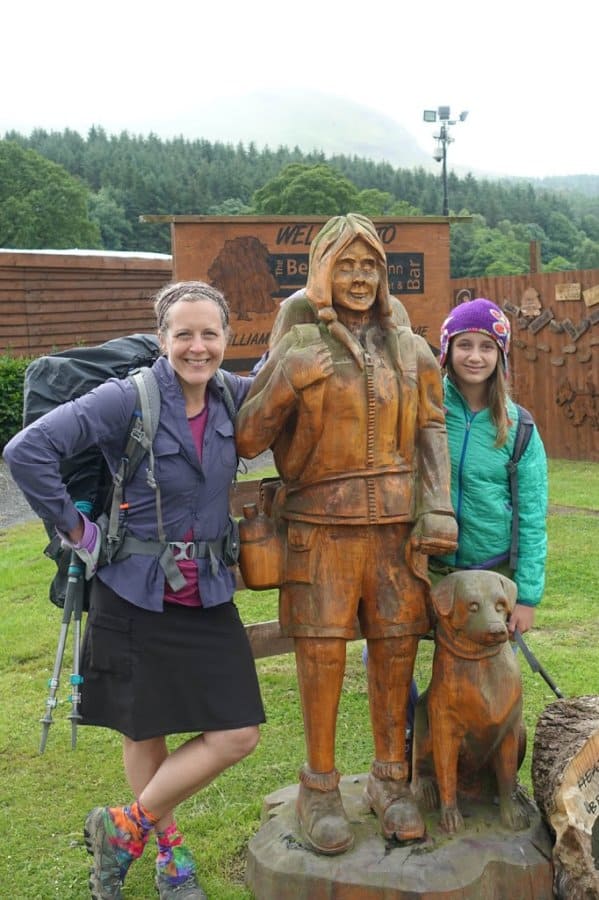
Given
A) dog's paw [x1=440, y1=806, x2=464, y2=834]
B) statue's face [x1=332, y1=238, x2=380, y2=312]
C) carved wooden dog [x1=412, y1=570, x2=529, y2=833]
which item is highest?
statue's face [x1=332, y1=238, x2=380, y2=312]

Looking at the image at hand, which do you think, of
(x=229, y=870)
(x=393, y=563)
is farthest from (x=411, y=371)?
(x=229, y=870)

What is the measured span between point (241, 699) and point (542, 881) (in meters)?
1.07

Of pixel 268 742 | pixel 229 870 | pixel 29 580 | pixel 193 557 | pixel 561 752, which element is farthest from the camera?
pixel 29 580

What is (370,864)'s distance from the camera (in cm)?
266

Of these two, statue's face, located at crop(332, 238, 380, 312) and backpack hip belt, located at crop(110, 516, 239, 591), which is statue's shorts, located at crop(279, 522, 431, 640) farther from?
statue's face, located at crop(332, 238, 380, 312)

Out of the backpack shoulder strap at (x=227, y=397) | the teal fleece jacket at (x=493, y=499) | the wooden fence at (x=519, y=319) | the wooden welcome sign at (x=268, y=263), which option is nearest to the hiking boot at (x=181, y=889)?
the teal fleece jacket at (x=493, y=499)

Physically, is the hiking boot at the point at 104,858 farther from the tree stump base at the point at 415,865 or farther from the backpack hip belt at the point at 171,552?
the backpack hip belt at the point at 171,552

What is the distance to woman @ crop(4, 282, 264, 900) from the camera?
2.53 m

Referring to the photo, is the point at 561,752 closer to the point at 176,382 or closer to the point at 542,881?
the point at 542,881

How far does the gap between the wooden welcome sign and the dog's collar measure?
11.4 feet

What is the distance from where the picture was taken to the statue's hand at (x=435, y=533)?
2.65m

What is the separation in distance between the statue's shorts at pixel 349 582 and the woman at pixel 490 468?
31cm

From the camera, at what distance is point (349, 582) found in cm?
271

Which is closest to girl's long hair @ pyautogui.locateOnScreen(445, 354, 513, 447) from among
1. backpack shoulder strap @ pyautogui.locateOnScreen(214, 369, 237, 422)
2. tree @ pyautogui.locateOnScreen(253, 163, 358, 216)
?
backpack shoulder strap @ pyautogui.locateOnScreen(214, 369, 237, 422)
